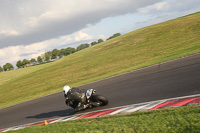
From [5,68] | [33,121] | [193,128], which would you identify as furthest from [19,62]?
[193,128]

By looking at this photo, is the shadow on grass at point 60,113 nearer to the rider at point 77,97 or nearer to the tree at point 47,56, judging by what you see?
the rider at point 77,97

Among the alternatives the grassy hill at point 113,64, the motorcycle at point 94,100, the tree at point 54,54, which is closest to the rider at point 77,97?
the motorcycle at point 94,100

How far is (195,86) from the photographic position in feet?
23.6

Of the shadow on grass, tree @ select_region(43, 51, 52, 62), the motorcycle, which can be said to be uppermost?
tree @ select_region(43, 51, 52, 62)

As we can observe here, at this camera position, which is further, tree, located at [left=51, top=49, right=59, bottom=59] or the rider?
tree, located at [left=51, top=49, right=59, bottom=59]

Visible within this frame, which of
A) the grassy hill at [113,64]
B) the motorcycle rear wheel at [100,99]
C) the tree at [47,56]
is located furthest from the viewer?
the tree at [47,56]

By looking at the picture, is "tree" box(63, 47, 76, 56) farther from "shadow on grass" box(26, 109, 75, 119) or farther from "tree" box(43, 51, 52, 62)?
"shadow on grass" box(26, 109, 75, 119)

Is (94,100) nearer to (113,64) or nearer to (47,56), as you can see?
Answer: (113,64)

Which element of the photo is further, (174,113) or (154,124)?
(174,113)

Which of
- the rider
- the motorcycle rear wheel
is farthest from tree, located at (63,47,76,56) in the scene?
the motorcycle rear wheel

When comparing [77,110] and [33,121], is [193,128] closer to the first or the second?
[77,110]

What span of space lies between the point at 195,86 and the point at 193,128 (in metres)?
4.28

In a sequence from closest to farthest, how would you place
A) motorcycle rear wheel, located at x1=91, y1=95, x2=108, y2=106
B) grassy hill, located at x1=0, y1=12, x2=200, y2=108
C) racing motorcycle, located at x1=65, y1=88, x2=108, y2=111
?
1. motorcycle rear wheel, located at x1=91, y1=95, x2=108, y2=106
2. racing motorcycle, located at x1=65, y1=88, x2=108, y2=111
3. grassy hill, located at x1=0, y1=12, x2=200, y2=108

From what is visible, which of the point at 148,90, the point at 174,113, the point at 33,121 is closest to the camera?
the point at 174,113
